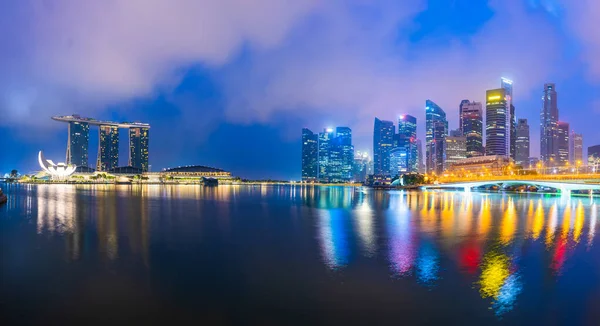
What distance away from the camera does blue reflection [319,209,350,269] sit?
51.5ft

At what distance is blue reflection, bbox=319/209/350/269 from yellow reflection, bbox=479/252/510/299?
5.14 m

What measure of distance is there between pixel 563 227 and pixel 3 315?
109 feet

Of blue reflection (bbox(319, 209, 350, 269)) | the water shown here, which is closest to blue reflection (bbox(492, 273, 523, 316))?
the water

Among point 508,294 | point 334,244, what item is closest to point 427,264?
point 508,294

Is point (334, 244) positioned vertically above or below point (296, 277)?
below

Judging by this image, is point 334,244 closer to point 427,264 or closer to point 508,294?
point 427,264

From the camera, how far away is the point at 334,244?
64.4 feet

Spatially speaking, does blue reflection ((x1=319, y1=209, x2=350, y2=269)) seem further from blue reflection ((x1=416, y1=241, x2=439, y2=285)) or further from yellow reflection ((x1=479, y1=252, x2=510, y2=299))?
yellow reflection ((x1=479, y1=252, x2=510, y2=299))

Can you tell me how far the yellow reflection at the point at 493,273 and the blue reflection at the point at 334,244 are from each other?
514 centimetres

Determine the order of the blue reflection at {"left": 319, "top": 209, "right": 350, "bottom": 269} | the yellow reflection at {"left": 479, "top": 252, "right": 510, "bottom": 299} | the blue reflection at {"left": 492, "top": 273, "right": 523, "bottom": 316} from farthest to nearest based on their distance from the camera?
the blue reflection at {"left": 319, "top": 209, "right": 350, "bottom": 269} → the yellow reflection at {"left": 479, "top": 252, "right": 510, "bottom": 299} → the blue reflection at {"left": 492, "top": 273, "right": 523, "bottom": 316}

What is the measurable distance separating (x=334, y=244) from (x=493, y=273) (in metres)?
7.84

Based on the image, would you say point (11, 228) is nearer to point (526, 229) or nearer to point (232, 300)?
point (232, 300)

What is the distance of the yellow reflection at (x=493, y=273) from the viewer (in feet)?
38.6

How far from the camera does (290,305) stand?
10.3 meters
